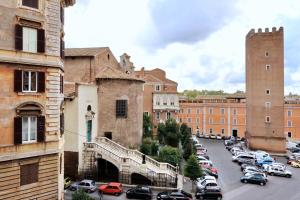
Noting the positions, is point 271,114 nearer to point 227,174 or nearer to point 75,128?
point 227,174

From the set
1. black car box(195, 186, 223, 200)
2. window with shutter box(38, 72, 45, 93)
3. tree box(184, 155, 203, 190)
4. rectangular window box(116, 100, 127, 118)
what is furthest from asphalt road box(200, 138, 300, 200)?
window with shutter box(38, 72, 45, 93)

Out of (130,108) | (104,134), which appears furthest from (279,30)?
(104,134)

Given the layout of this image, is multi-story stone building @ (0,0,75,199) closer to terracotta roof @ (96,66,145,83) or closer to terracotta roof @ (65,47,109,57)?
terracotta roof @ (96,66,145,83)

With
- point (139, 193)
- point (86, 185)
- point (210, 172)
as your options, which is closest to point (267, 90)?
point (210, 172)

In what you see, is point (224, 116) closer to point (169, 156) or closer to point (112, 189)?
point (169, 156)

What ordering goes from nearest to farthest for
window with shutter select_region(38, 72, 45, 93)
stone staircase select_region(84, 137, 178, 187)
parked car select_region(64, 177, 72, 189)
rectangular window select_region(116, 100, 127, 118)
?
window with shutter select_region(38, 72, 45, 93), parked car select_region(64, 177, 72, 189), stone staircase select_region(84, 137, 178, 187), rectangular window select_region(116, 100, 127, 118)

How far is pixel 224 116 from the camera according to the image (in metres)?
86.9

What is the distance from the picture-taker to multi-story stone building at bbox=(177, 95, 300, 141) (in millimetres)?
82500

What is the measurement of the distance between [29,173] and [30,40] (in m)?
7.93

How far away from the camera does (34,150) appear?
65.5 ft

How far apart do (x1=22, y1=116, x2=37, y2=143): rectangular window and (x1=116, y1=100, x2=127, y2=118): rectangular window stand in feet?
66.1

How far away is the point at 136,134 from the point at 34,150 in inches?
867

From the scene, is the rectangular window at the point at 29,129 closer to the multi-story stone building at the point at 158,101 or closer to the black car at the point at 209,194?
the black car at the point at 209,194

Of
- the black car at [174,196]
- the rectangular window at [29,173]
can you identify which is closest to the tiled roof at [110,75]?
the black car at [174,196]
